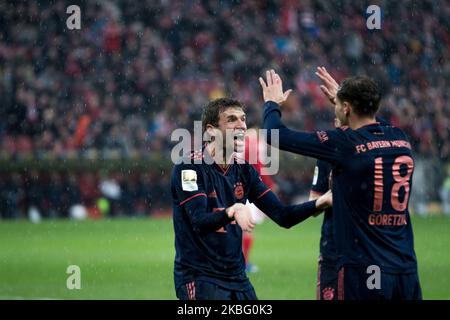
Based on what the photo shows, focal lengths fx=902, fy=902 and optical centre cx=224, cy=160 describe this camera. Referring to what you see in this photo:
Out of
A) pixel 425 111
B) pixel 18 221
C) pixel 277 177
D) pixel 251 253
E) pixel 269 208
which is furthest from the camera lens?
pixel 425 111

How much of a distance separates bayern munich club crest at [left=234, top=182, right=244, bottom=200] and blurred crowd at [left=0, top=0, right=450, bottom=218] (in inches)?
659

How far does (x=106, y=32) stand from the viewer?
27.9 m

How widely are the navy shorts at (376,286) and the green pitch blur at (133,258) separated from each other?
5558 mm

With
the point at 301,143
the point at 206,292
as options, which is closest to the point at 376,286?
the point at 301,143

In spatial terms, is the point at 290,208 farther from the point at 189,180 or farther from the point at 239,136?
the point at 189,180

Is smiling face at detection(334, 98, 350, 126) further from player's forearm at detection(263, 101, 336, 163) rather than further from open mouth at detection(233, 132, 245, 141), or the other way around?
open mouth at detection(233, 132, 245, 141)

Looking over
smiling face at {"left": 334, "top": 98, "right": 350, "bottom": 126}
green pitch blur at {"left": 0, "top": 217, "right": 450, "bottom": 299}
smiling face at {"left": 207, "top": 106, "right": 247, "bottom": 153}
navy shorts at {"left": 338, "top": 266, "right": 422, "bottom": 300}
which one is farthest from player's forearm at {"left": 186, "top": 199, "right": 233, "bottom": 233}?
green pitch blur at {"left": 0, "top": 217, "right": 450, "bottom": 299}

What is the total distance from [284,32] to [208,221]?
77.6 ft

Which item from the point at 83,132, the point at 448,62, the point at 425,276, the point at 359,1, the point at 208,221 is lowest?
the point at 425,276

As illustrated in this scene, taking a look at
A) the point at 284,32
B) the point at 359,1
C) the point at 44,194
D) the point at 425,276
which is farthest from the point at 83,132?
the point at 425,276

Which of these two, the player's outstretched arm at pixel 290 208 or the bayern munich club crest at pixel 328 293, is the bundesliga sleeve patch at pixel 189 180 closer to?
the player's outstretched arm at pixel 290 208

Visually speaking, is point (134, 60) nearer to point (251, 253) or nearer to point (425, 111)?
point (425, 111)

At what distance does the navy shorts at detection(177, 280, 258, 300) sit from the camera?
6242mm
